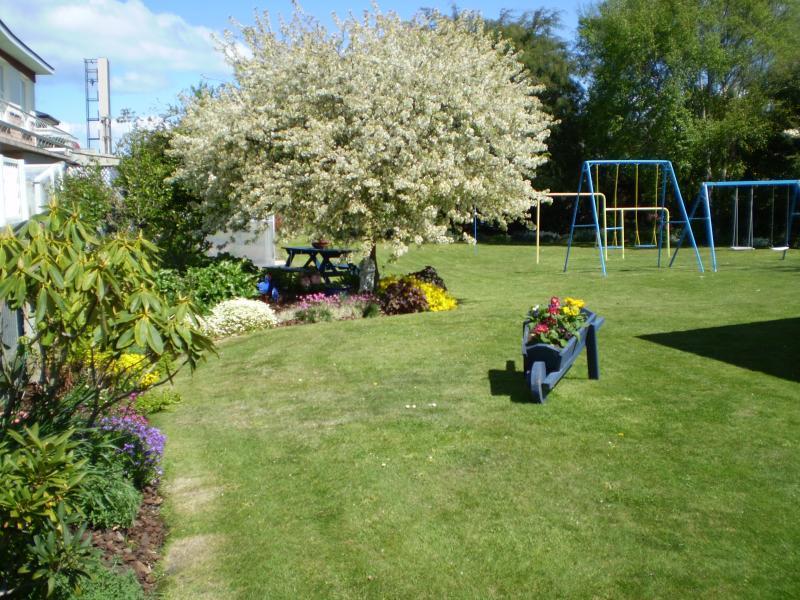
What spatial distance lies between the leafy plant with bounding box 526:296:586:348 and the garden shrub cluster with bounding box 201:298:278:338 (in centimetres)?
631

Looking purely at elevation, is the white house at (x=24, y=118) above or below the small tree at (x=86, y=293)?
above

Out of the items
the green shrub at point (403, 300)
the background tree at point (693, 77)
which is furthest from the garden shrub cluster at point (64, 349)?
the background tree at point (693, 77)

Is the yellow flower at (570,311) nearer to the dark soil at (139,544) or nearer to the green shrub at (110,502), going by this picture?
the dark soil at (139,544)

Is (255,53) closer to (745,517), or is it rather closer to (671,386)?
(671,386)

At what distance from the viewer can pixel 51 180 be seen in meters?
16.9

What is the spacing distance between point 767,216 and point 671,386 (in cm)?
2873

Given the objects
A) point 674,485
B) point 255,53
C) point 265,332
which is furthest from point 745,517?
point 255,53

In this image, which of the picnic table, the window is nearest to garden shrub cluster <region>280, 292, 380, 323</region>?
the picnic table

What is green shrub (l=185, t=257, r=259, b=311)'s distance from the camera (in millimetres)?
14219

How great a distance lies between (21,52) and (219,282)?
20181mm

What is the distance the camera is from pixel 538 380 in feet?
25.9

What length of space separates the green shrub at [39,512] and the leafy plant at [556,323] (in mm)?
5347

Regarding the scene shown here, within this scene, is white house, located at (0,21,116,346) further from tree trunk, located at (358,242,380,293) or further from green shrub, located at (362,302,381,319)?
green shrub, located at (362,302,381,319)

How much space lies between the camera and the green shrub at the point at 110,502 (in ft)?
17.2
